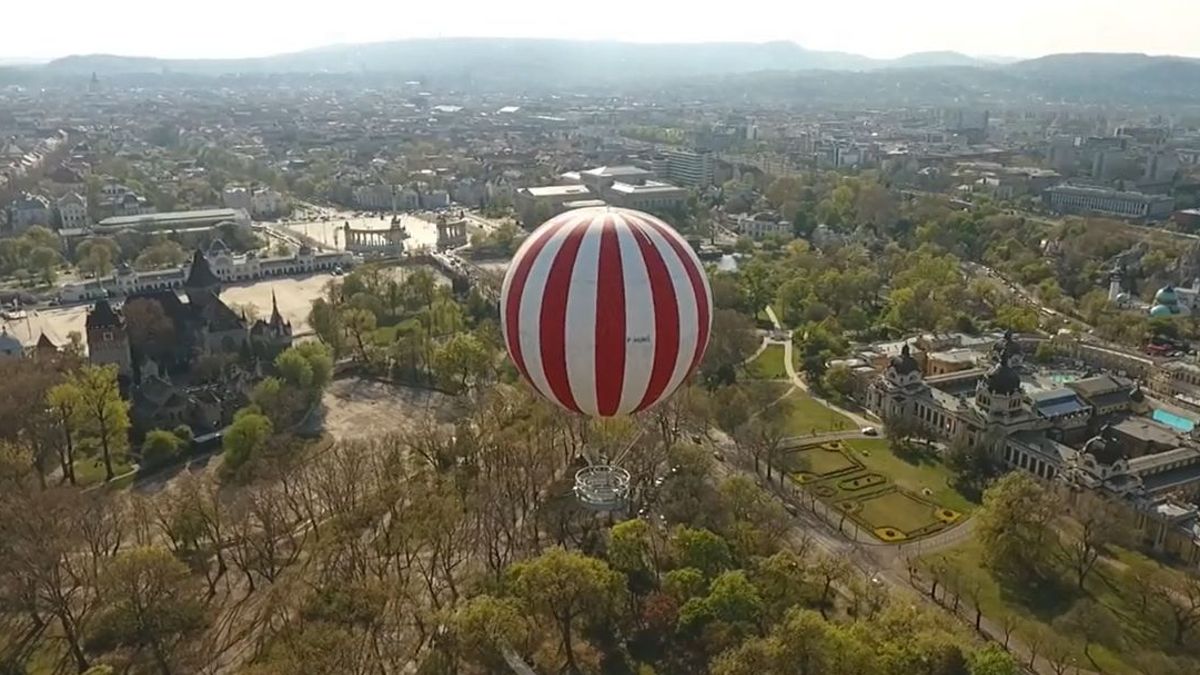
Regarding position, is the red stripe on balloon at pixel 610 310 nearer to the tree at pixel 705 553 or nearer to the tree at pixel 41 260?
the tree at pixel 705 553

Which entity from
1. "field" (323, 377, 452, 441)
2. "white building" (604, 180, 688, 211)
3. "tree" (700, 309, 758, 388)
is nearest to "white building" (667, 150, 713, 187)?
"white building" (604, 180, 688, 211)

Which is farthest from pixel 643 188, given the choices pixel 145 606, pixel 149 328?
pixel 145 606

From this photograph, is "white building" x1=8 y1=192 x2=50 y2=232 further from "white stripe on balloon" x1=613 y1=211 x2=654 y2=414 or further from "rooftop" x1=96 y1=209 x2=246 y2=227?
"white stripe on balloon" x1=613 y1=211 x2=654 y2=414

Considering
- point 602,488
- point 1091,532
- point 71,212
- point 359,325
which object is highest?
point 602,488

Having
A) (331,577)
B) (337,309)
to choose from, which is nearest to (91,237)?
(337,309)

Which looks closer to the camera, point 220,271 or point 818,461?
point 818,461

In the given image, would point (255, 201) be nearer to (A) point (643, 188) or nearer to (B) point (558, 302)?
(A) point (643, 188)

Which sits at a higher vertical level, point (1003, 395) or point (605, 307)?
point (605, 307)
